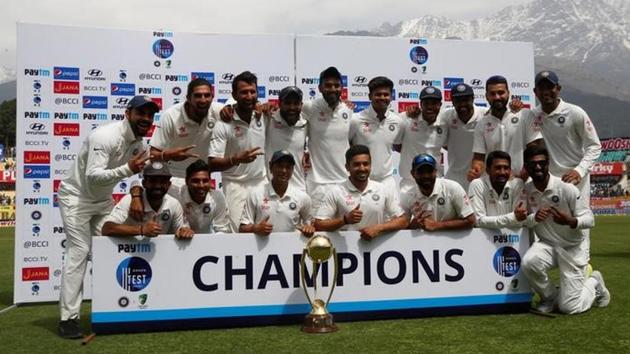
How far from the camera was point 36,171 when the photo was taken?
313 inches

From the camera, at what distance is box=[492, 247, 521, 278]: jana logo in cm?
571

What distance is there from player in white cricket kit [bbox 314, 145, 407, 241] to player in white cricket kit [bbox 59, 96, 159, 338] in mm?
1808

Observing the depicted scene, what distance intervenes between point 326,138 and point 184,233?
2199 mm

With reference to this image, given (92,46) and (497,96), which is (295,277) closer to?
(497,96)

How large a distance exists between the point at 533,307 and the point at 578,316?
1.68ft

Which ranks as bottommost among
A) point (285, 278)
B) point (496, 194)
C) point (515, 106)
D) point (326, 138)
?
point (285, 278)

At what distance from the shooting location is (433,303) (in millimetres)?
5555

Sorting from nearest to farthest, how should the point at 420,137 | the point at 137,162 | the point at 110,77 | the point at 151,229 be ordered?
1. the point at 137,162
2. the point at 151,229
3. the point at 420,137
4. the point at 110,77

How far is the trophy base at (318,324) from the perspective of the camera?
496 cm

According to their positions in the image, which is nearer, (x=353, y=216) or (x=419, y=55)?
(x=353, y=216)

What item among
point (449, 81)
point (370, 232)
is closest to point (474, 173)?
point (370, 232)

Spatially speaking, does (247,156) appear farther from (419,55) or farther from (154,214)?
(419,55)

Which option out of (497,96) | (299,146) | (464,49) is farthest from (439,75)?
(299,146)

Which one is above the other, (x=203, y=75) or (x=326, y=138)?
(x=203, y=75)
